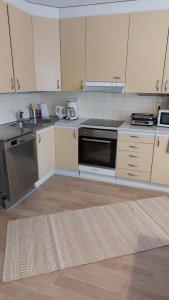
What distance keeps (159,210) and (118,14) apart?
2.52 metres

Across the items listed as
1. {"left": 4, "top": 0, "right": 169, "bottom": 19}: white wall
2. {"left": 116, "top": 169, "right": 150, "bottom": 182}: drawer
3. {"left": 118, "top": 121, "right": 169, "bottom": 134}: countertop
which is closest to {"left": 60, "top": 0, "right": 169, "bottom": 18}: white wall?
{"left": 4, "top": 0, "right": 169, "bottom": 19}: white wall

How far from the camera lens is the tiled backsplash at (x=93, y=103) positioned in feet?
10.2

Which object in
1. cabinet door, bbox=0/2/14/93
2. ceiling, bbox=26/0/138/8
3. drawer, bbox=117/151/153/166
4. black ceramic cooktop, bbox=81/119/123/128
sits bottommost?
drawer, bbox=117/151/153/166

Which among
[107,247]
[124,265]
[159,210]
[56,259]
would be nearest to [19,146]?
[56,259]

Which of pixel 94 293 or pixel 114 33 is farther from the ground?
pixel 114 33

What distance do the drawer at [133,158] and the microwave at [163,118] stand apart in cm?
47

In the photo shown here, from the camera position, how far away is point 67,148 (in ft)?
10.8

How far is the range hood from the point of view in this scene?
117 inches

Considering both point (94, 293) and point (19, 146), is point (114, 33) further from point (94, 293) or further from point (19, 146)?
point (94, 293)

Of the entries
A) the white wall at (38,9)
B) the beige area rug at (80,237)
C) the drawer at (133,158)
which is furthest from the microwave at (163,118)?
the white wall at (38,9)

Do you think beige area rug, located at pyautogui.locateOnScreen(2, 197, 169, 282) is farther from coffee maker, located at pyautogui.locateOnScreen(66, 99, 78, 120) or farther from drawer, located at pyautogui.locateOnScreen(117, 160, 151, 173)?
coffee maker, located at pyautogui.locateOnScreen(66, 99, 78, 120)

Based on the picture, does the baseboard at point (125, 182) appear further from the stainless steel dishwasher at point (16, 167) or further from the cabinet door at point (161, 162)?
the stainless steel dishwasher at point (16, 167)

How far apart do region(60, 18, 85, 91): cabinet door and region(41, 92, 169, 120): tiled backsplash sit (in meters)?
0.40

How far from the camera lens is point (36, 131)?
282cm
